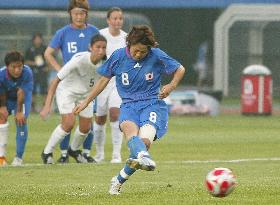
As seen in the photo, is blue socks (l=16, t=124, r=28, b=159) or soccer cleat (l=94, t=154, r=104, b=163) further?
soccer cleat (l=94, t=154, r=104, b=163)

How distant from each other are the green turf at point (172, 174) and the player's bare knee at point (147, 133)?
1.78ft

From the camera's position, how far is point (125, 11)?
109 feet

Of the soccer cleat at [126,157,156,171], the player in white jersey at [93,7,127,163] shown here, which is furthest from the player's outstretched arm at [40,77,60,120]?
the soccer cleat at [126,157,156,171]

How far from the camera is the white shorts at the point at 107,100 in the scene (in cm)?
1641

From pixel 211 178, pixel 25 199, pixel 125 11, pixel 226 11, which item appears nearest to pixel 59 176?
pixel 25 199

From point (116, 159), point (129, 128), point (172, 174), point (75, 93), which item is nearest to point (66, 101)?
point (75, 93)

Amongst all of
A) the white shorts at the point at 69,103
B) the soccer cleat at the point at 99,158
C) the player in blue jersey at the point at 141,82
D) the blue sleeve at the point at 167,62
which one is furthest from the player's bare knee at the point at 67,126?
the blue sleeve at the point at 167,62

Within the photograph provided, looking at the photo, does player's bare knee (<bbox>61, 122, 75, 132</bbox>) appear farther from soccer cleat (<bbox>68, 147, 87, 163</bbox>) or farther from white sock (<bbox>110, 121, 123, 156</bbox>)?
white sock (<bbox>110, 121, 123, 156</bbox>)

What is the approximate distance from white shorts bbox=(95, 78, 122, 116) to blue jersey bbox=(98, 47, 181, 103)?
426cm

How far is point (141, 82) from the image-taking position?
12.0m

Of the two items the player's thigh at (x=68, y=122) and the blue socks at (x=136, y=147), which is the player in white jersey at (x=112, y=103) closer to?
the player's thigh at (x=68, y=122)

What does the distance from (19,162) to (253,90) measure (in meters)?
12.4

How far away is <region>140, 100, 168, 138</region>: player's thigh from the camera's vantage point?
38.7ft

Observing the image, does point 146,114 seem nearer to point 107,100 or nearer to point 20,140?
point 20,140
